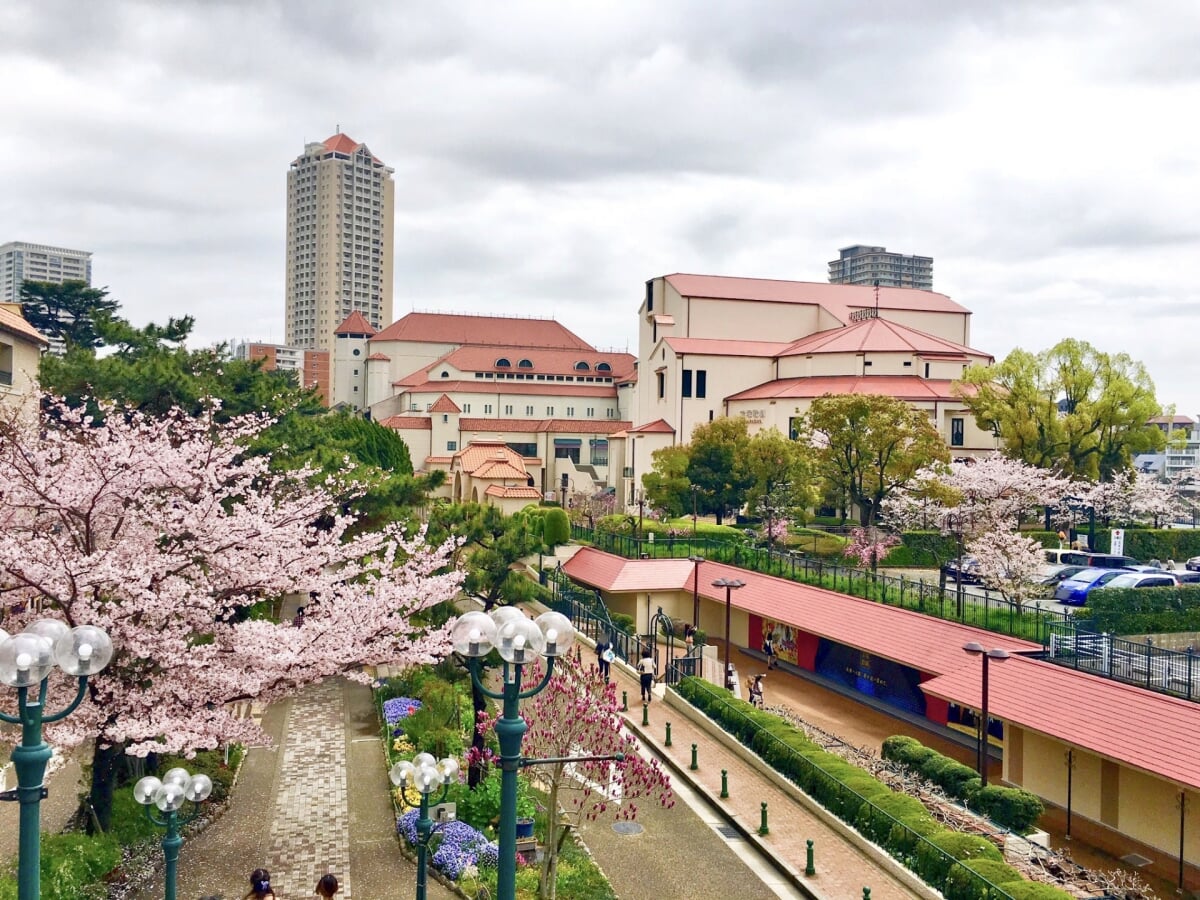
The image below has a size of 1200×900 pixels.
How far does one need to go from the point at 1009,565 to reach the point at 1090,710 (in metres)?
7.54

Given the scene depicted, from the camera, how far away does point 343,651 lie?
52.5 feet

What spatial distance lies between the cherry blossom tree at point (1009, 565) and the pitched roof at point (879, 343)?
30.6 meters

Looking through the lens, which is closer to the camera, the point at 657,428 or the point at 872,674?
the point at 872,674

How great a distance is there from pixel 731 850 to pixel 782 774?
348 cm

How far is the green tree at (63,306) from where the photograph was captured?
56812 millimetres

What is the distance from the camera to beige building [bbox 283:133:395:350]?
15300cm

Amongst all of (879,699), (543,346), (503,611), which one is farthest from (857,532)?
(543,346)

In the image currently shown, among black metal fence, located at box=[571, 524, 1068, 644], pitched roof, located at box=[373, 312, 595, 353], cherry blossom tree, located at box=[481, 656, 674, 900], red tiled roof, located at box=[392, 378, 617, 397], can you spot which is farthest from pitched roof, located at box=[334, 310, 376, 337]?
cherry blossom tree, located at box=[481, 656, 674, 900]

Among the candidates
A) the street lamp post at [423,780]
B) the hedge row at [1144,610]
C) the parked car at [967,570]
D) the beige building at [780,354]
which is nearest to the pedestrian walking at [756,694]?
the hedge row at [1144,610]

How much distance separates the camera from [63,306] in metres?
57.4

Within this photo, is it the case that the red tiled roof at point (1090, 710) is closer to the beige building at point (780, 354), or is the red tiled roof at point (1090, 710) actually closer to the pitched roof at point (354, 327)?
the beige building at point (780, 354)

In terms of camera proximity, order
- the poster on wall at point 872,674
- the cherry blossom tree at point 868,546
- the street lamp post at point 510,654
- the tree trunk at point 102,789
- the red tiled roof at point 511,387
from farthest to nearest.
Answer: the red tiled roof at point 511,387
the cherry blossom tree at point 868,546
the poster on wall at point 872,674
the tree trunk at point 102,789
the street lamp post at point 510,654

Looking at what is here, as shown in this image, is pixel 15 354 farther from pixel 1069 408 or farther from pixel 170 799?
pixel 1069 408

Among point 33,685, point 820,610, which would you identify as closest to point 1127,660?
point 820,610
